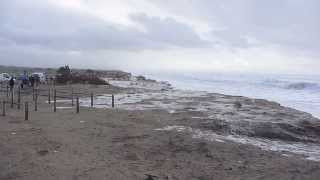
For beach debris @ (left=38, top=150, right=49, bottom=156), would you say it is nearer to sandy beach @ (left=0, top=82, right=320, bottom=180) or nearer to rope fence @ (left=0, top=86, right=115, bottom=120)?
sandy beach @ (left=0, top=82, right=320, bottom=180)

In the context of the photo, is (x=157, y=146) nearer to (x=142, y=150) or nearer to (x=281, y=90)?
(x=142, y=150)

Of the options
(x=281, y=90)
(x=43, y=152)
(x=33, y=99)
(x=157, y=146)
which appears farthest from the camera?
(x=281, y=90)

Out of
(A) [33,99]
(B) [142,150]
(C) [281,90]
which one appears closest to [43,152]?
(B) [142,150]

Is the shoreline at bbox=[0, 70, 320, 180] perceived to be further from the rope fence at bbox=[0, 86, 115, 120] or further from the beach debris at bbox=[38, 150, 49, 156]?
the rope fence at bbox=[0, 86, 115, 120]

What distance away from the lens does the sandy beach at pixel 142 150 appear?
447 inches

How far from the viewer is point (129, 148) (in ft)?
46.2

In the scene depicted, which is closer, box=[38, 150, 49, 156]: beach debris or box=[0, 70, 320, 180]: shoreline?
box=[0, 70, 320, 180]: shoreline

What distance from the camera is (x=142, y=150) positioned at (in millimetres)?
13859

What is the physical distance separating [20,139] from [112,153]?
331cm

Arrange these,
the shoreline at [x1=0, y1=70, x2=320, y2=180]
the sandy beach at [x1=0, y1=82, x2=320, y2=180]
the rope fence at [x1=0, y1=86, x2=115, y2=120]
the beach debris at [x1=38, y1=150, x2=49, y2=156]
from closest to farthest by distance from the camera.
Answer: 1. the sandy beach at [x1=0, y1=82, x2=320, y2=180]
2. the shoreline at [x1=0, y1=70, x2=320, y2=180]
3. the beach debris at [x1=38, y1=150, x2=49, y2=156]
4. the rope fence at [x1=0, y1=86, x2=115, y2=120]

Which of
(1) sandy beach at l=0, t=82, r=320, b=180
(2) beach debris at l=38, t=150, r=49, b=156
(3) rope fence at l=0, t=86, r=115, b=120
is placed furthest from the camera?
(3) rope fence at l=0, t=86, r=115, b=120

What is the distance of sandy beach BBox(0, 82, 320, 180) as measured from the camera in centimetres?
1136

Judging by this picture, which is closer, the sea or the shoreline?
the shoreline

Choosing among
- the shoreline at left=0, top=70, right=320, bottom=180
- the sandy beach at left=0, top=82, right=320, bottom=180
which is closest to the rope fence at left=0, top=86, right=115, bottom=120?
the shoreline at left=0, top=70, right=320, bottom=180
